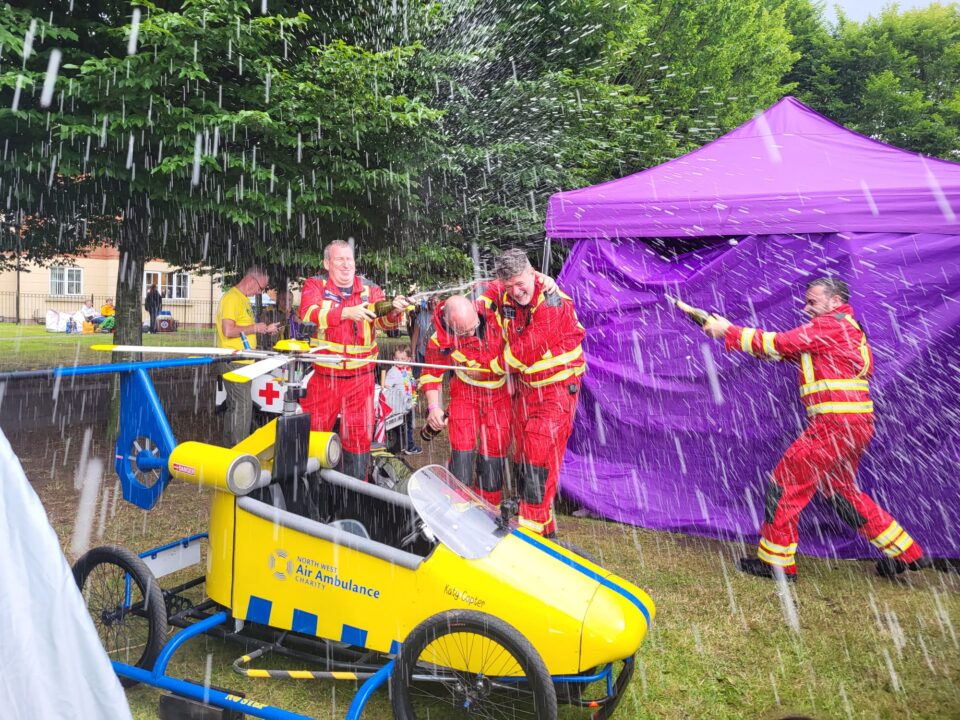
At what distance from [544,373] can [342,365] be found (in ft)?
4.87

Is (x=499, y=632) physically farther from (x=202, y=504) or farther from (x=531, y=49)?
(x=531, y=49)

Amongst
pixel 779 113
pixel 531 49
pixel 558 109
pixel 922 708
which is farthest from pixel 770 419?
pixel 531 49

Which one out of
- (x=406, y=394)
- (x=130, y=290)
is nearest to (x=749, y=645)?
(x=406, y=394)

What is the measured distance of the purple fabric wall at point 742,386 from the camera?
4.90 meters

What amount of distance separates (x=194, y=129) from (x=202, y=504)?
3163 mm

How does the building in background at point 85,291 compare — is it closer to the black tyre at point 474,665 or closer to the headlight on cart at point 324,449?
the headlight on cart at point 324,449

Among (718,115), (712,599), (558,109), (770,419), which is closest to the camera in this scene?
(712,599)

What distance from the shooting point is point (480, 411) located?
15.8 ft

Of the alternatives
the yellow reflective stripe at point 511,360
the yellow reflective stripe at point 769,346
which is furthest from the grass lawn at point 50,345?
the yellow reflective stripe at point 769,346

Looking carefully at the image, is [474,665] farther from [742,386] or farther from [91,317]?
[91,317]

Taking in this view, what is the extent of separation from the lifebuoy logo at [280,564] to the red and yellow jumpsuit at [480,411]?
177 cm

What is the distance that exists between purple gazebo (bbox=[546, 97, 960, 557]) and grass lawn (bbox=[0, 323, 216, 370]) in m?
13.5

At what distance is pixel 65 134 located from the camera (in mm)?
5793

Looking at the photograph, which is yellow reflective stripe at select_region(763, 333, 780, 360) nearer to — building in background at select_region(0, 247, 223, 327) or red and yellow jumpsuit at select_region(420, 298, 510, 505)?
red and yellow jumpsuit at select_region(420, 298, 510, 505)
